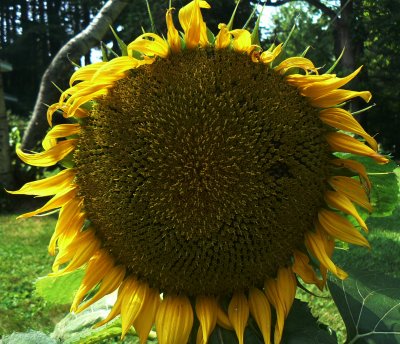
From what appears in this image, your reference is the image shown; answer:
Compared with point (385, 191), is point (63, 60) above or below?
below

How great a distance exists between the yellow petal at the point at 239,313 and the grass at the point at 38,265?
438mm

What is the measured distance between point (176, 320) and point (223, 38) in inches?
25.2

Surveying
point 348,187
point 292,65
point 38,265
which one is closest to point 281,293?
point 348,187

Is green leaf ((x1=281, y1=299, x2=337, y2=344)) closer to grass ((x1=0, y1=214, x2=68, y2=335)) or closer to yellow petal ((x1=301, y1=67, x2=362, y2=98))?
yellow petal ((x1=301, y1=67, x2=362, y2=98))

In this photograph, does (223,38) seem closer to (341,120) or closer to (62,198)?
(341,120)

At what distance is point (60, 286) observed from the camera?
1531mm

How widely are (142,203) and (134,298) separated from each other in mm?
258

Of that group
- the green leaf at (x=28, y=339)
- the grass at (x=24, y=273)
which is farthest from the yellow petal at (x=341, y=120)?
the grass at (x=24, y=273)

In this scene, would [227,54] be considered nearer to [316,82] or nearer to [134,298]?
[316,82]

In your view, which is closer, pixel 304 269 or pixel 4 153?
pixel 304 269

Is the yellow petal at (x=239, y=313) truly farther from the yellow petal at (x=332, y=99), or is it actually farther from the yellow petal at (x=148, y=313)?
the yellow petal at (x=332, y=99)

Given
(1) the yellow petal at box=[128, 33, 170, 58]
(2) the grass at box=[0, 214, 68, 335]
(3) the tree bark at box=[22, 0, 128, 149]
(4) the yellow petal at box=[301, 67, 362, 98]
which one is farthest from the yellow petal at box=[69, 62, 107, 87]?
→ (3) the tree bark at box=[22, 0, 128, 149]

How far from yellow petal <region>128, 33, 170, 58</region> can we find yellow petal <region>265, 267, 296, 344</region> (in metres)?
0.55

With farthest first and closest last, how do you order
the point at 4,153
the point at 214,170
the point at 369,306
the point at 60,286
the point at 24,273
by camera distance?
the point at 4,153 < the point at 24,273 < the point at 60,286 < the point at 369,306 < the point at 214,170
